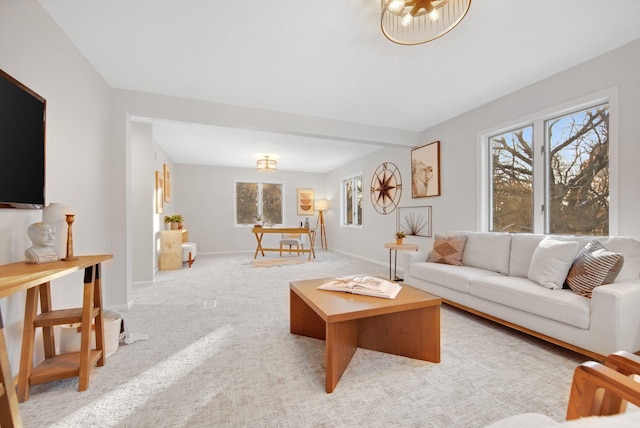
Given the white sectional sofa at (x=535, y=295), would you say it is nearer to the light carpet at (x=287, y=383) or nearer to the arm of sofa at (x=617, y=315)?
the arm of sofa at (x=617, y=315)

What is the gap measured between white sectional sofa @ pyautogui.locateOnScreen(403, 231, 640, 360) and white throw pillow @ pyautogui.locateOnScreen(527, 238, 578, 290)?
7 centimetres

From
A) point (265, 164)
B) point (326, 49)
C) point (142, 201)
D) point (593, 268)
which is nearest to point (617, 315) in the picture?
point (593, 268)

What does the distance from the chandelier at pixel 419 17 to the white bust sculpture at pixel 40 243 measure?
7.54 feet

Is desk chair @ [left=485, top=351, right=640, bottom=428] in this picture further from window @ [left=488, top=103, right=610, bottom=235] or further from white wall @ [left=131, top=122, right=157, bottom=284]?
white wall @ [left=131, top=122, right=157, bottom=284]

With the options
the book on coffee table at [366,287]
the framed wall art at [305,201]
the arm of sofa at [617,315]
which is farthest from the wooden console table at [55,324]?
the framed wall art at [305,201]

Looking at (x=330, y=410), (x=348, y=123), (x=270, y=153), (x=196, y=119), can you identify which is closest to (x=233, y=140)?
(x=270, y=153)

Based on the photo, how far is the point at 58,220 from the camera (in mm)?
1688

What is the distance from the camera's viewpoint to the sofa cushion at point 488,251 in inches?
111

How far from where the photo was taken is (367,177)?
6152mm

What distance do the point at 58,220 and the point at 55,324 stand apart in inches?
24.0

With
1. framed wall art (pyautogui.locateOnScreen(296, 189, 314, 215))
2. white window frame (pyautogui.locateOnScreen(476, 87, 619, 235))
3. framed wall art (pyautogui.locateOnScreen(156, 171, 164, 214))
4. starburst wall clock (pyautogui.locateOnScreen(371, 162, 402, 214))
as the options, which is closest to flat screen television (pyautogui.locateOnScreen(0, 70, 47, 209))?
framed wall art (pyautogui.locateOnScreen(156, 171, 164, 214))

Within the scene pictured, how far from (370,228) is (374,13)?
4537mm

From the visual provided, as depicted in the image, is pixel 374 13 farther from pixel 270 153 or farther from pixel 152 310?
pixel 270 153

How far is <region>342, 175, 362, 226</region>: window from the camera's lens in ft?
22.2
